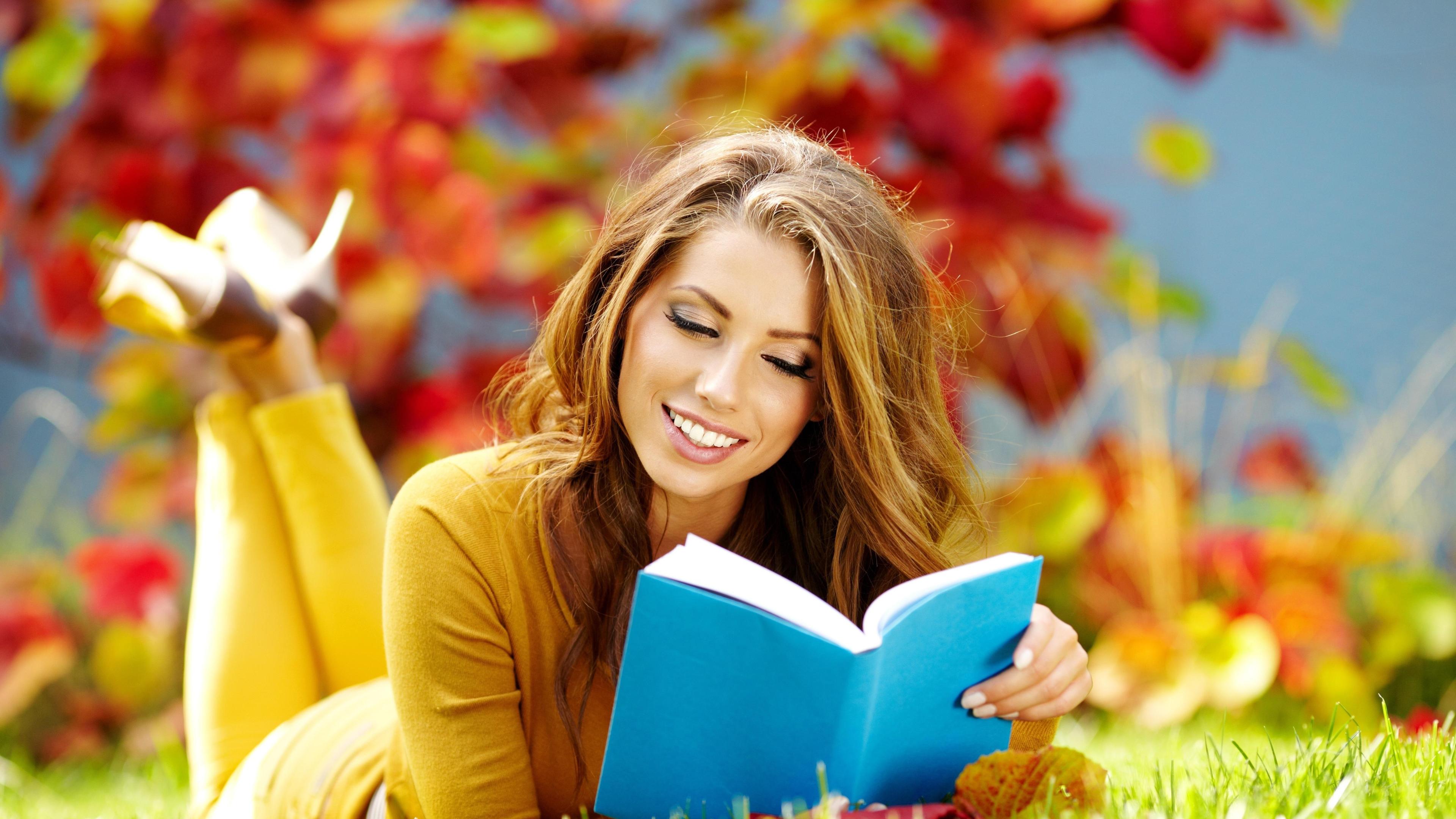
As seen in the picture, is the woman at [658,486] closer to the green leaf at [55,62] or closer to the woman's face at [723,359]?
the woman's face at [723,359]

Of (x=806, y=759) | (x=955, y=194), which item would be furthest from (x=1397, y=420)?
(x=806, y=759)

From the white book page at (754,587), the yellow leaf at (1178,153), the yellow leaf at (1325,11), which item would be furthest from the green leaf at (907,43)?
the white book page at (754,587)

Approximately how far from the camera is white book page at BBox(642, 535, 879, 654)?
1.14 metres

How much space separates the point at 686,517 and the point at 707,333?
1.13 ft

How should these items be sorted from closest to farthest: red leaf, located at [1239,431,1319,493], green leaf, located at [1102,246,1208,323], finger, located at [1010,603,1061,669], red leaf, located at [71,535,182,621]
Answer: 1. finger, located at [1010,603,1061,669]
2. red leaf, located at [71,535,182,621]
3. green leaf, located at [1102,246,1208,323]
4. red leaf, located at [1239,431,1319,493]

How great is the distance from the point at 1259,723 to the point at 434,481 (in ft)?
6.86

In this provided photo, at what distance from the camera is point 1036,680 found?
1334 millimetres

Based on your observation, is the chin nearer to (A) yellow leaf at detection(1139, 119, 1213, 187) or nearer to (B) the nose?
(B) the nose

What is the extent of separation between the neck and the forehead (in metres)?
0.32

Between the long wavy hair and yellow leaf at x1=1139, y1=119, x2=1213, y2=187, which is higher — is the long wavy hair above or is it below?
below

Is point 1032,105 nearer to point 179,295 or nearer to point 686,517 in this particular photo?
point 686,517

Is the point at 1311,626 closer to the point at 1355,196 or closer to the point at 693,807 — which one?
the point at 1355,196

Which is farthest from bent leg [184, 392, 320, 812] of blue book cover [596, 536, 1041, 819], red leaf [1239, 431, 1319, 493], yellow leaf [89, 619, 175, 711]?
red leaf [1239, 431, 1319, 493]

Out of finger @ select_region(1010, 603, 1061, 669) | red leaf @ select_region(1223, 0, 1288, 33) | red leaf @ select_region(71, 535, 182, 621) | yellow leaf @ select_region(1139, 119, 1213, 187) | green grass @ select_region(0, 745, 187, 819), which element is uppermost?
red leaf @ select_region(1223, 0, 1288, 33)
